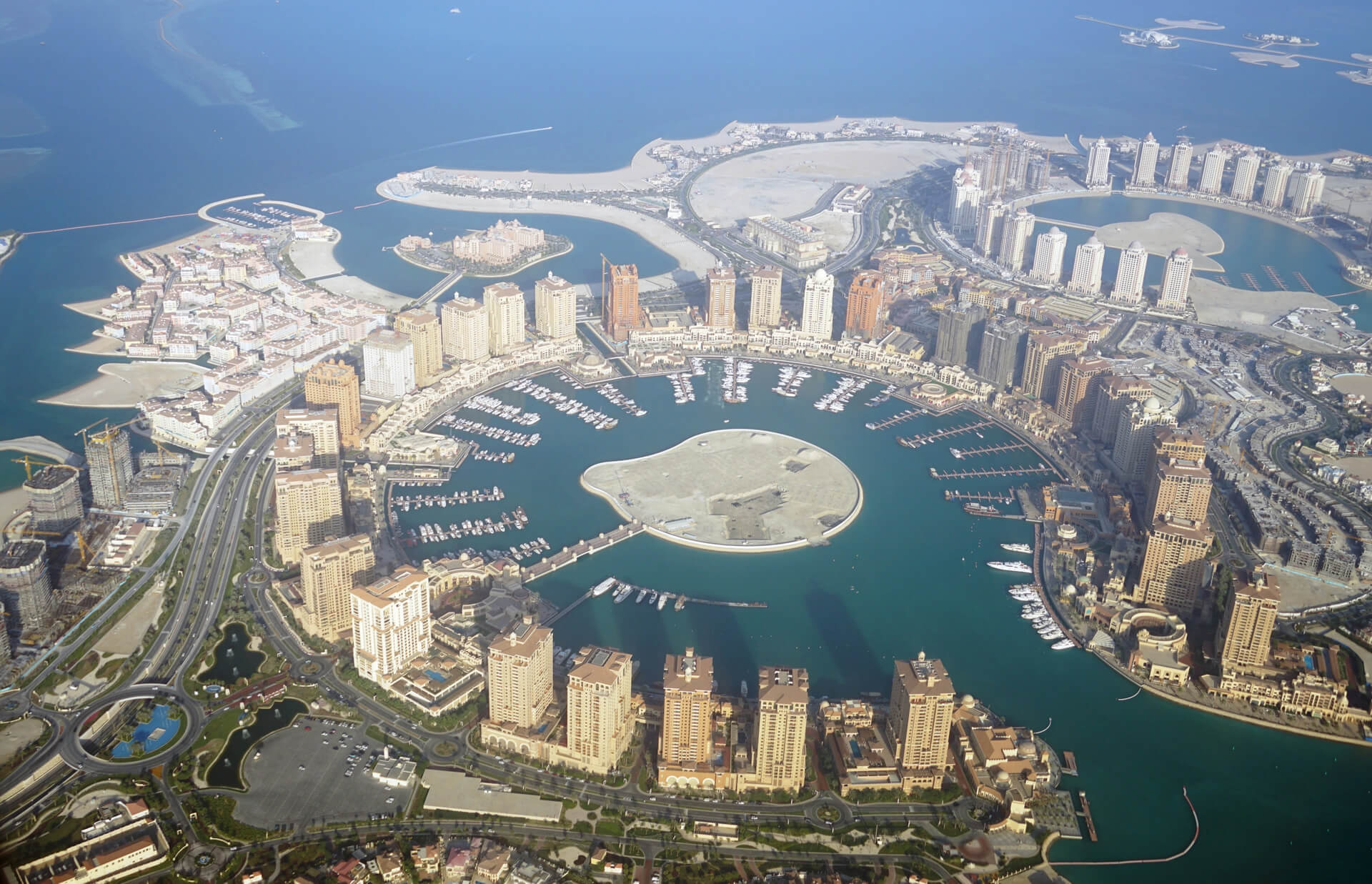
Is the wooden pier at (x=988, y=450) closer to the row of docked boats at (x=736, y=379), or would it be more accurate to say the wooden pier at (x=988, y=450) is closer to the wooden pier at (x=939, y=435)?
the wooden pier at (x=939, y=435)

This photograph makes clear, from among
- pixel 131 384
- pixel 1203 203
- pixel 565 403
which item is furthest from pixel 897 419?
pixel 1203 203

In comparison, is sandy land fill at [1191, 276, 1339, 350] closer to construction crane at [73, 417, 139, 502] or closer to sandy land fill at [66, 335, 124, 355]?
construction crane at [73, 417, 139, 502]

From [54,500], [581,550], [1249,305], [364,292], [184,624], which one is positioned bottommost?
[184,624]

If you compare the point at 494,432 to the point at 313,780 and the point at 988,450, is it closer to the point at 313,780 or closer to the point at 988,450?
the point at 988,450

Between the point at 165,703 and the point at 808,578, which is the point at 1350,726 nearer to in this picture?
the point at 808,578

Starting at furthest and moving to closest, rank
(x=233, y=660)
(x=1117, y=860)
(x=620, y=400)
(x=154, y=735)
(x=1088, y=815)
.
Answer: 1. (x=620, y=400)
2. (x=233, y=660)
3. (x=154, y=735)
4. (x=1088, y=815)
5. (x=1117, y=860)

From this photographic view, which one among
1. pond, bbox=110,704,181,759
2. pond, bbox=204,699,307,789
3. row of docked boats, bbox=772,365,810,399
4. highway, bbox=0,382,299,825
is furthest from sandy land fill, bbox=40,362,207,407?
row of docked boats, bbox=772,365,810,399

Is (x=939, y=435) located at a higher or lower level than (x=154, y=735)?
higher
